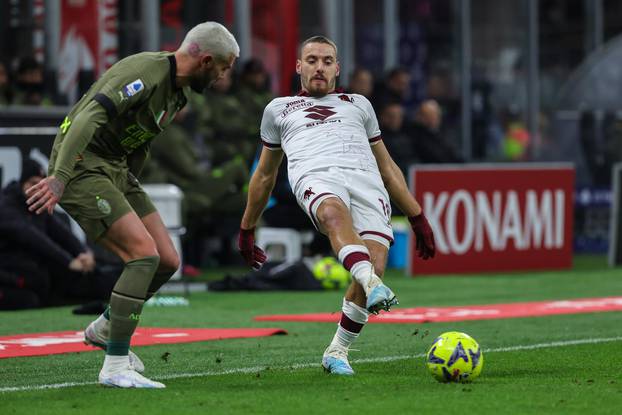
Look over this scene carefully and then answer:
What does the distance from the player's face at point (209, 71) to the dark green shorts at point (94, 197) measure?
0.64 metres

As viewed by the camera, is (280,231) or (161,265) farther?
(280,231)

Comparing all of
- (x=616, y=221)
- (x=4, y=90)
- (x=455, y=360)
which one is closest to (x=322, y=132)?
(x=455, y=360)

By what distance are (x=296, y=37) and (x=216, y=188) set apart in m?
5.43

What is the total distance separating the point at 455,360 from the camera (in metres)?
7.64

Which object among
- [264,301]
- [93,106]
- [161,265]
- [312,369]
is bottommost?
[264,301]

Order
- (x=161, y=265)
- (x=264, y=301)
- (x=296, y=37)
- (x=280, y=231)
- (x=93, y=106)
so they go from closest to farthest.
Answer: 1. (x=93, y=106)
2. (x=161, y=265)
3. (x=264, y=301)
4. (x=280, y=231)
5. (x=296, y=37)

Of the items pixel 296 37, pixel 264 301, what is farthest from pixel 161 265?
pixel 296 37

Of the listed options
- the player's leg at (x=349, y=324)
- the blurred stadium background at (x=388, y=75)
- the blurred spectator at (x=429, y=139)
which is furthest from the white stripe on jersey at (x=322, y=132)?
the blurred spectator at (x=429, y=139)

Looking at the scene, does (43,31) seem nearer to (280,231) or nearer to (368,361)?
(280,231)

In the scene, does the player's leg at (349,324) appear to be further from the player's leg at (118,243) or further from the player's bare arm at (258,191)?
the player's leg at (118,243)

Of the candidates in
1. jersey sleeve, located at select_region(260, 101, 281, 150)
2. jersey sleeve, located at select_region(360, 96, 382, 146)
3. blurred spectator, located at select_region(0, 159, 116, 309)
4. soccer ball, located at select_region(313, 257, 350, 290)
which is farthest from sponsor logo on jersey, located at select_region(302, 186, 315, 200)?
soccer ball, located at select_region(313, 257, 350, 290)

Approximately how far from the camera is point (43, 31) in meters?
19.2

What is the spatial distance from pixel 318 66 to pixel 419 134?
1139 cm

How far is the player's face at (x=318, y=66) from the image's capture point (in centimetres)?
824
